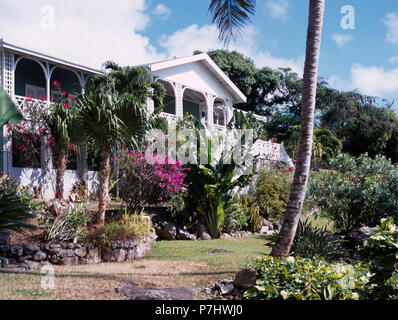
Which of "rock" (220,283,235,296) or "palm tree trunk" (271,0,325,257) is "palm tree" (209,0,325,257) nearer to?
"palm tree trunk" (271,0,325,257)

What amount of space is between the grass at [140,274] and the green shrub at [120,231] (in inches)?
22.9

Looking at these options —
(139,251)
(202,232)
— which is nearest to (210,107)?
(202,232)

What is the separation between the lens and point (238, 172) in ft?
41.1

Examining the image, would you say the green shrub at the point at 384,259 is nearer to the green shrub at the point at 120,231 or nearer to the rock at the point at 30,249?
the green shrub at the point at 120,231

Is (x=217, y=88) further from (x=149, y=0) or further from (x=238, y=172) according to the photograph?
(x=149, y=0)

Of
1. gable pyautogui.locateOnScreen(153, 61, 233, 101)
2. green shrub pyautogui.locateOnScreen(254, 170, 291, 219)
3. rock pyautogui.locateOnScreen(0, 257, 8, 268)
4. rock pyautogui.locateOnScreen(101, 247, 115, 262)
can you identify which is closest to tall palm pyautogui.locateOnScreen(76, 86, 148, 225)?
rock pyautogui.locateOnScreen(101, 247, 115, 262)

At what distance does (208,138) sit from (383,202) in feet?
18.0

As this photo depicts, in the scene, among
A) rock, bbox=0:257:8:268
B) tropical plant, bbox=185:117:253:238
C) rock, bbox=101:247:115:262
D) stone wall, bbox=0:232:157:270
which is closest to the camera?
rock, bbox=0:257:8:268

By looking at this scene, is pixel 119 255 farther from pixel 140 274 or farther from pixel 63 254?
pixel 140 274

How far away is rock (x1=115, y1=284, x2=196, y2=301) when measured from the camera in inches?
202

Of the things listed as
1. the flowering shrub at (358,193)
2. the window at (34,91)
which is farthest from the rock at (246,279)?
the window at (34,91)

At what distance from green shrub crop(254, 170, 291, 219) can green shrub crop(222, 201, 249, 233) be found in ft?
5.53

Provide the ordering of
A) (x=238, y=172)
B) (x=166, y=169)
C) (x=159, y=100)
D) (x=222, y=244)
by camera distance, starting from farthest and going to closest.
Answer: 1. (x=159, y=100)
2. (x=238, y=172)
3. (x=166, y=169)
4. (x=222, y=244)
